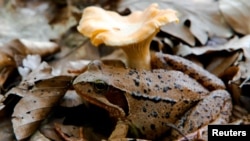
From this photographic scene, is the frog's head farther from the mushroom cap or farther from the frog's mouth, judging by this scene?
the mushroom cap

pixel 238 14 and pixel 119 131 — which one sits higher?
pixel 238 14

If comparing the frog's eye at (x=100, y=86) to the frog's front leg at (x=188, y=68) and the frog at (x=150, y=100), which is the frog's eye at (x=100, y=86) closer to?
the frog at (x=150, y=100)

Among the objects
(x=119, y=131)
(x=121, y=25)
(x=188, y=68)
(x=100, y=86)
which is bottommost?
(x=119, y=131)

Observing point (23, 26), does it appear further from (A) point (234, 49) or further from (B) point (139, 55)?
(A) point (234, 49)

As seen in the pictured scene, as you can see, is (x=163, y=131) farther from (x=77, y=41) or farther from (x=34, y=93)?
(x=77, y=41)

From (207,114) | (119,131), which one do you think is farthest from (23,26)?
(207,114)

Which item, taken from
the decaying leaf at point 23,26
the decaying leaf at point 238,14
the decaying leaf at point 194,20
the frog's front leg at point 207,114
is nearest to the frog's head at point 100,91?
the frog's front leg at point 207,114

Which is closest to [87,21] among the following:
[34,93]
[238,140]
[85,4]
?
[34,93]

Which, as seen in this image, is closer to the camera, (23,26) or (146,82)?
(146,82)
